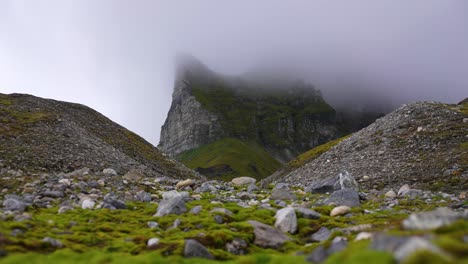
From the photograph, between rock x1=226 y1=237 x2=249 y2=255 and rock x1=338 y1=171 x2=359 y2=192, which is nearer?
rock x1=226 y1=237 x2=249 y2=255

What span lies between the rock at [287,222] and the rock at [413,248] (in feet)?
36.6

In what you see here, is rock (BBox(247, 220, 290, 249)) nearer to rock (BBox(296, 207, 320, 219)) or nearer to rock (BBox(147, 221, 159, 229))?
rock (BBox(296, 207, 320, 219))

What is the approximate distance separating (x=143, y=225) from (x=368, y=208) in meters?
15.1

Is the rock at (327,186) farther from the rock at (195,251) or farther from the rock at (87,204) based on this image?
the rock at (195,251)

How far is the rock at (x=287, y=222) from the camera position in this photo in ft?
69.0

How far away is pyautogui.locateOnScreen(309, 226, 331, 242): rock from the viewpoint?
1947cm

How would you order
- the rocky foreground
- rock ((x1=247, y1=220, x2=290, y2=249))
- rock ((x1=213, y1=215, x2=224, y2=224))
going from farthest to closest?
rock ((x1=213, y1=215, x2=224, y2=224))
rock ((x1=247, y1=220, x2=290, y2=249))
the rocky foreground

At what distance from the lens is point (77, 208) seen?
2412 centimetres

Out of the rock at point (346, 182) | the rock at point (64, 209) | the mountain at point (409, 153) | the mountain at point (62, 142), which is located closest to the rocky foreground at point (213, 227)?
the rock at point (64, 209)

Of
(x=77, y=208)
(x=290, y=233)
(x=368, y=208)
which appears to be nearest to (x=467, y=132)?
(x=368, y=208)

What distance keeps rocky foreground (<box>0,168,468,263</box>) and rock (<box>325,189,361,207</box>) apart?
0.07 m

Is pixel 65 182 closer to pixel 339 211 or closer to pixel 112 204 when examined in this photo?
pixel 112 204

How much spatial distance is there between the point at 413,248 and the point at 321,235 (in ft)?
34.4

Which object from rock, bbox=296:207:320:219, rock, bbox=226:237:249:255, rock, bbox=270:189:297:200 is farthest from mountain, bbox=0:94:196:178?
rock, bbox=296:207:320:219
